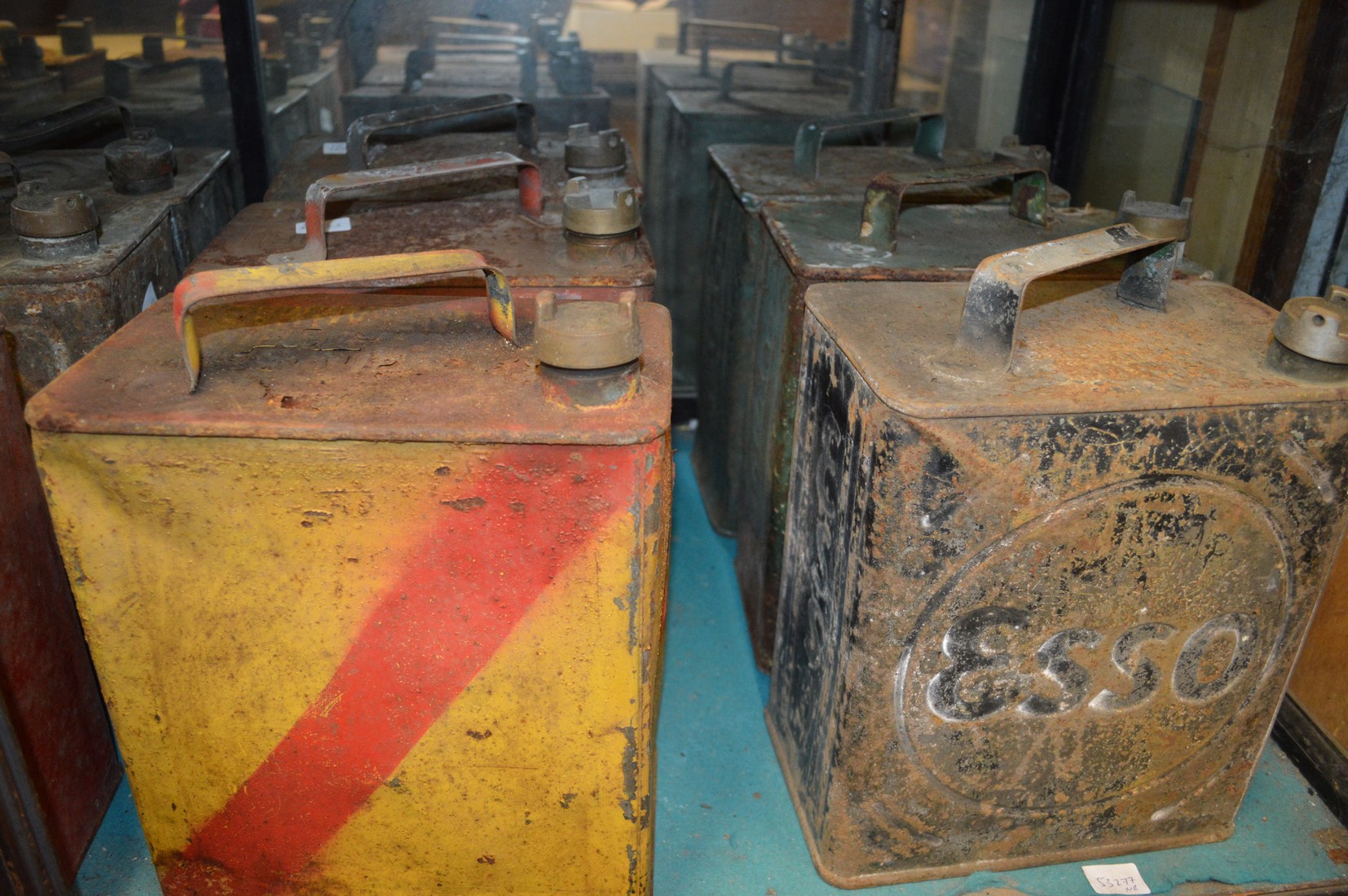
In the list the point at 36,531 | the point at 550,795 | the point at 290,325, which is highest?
the point at 290,325

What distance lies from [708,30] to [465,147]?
1.06 m

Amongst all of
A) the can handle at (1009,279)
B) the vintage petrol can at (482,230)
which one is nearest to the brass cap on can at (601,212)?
the vintage petrol can at (482,230)

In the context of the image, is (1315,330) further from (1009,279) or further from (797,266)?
(797,266)

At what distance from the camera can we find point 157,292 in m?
1.57

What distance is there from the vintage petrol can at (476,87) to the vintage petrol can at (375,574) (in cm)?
132

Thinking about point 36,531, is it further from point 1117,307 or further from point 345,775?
point 1117,307

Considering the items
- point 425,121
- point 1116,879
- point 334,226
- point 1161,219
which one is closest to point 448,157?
point 425,121

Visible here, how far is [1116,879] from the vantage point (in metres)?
1.45

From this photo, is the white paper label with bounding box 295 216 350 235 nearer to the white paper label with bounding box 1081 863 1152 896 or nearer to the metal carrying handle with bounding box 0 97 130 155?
the metal carrying handle with bounding box 0 97 130 155

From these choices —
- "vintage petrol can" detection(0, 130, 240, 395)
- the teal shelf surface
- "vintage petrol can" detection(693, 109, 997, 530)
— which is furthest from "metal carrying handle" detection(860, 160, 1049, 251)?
"vintage petrol can" detection(0, 130, 240, 395)

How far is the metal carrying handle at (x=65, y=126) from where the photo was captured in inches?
74.4

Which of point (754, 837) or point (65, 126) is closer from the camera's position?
point (754, 837)

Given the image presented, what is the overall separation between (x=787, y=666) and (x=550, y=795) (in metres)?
0.55

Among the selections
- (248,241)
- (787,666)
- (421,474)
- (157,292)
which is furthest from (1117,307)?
(157,292)
